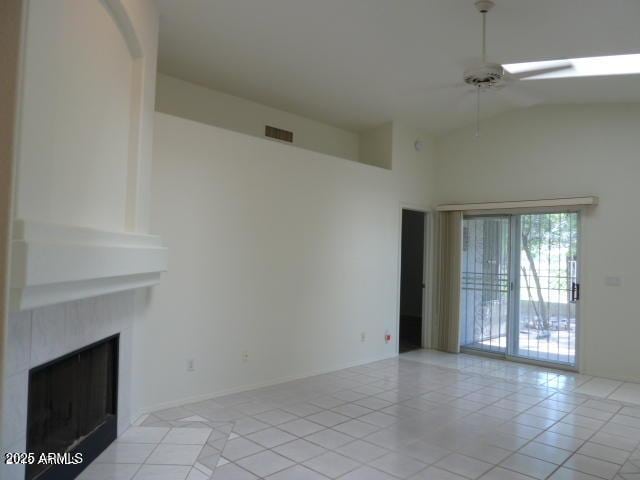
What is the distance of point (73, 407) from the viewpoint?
2732 mm

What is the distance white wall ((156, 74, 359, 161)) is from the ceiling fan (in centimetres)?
195

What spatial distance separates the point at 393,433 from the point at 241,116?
3.67 meters

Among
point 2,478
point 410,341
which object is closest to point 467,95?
point 410,341

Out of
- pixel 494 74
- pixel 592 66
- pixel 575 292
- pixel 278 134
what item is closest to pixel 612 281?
pixel 575 292

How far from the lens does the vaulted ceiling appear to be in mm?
3604

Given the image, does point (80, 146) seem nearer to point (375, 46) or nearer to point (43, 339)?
point (43, 339)

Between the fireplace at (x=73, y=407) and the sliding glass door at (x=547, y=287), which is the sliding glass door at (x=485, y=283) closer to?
the sliding glass door at (x=547, y=287)

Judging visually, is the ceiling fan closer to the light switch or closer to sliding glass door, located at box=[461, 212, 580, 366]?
sliding glass door, located at box=[461, 212, 580, 366]

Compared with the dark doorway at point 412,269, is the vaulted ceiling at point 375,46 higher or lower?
higher

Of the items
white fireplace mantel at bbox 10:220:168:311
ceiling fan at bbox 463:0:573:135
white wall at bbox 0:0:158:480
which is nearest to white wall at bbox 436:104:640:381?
ceiling fan at bbox 463:0:573:135

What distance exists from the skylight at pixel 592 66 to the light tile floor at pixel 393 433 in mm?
3307

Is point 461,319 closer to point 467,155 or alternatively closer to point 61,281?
point 467,155

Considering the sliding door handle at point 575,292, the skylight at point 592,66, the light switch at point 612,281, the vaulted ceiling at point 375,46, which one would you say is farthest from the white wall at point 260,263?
the light switch at point 612,281

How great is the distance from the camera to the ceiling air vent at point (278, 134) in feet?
17.9
